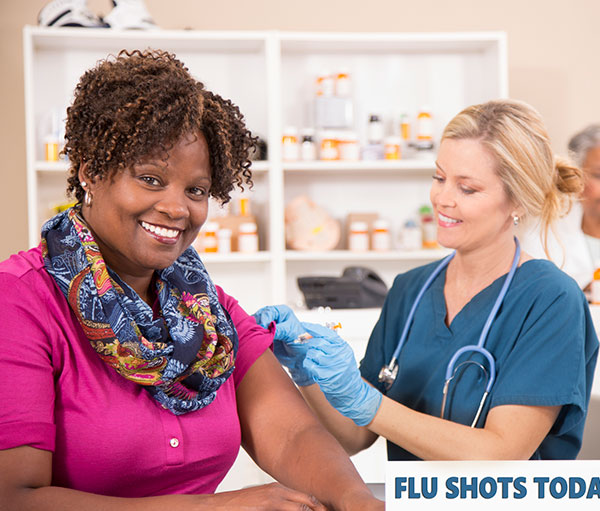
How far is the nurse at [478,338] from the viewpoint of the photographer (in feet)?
4.31

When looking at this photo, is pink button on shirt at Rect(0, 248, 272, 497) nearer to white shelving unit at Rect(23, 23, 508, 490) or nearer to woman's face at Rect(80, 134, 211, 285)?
woman's face at Rect(80, 134, 211, 285)

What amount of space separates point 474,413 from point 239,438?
1.61ft

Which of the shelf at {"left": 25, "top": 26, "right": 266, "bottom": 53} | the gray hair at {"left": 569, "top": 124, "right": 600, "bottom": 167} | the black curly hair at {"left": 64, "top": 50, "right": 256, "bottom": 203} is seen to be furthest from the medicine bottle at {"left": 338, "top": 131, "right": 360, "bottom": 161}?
the black curly hair at {"left": 64, "top": 50, "right": 256, "bottom": 203}

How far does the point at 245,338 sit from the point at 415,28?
2.68 meters

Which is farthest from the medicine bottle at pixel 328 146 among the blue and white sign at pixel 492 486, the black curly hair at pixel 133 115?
the blue and white sign at pixel 492 486

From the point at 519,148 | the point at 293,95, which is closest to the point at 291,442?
the point at 519,148

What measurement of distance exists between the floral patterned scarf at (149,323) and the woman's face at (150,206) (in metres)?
0.04

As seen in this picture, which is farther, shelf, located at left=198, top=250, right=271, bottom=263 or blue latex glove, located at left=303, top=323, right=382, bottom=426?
shelf, located at left=198, top=250, right=271, bottom=263

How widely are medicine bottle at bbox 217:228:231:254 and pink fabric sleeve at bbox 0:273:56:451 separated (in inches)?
86.7

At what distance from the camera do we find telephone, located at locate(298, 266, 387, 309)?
8.50 ft

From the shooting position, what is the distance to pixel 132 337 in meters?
0.98

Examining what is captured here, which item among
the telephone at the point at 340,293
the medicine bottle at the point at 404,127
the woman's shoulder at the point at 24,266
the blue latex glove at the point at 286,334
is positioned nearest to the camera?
the woman's shoulder at the point at 24,266

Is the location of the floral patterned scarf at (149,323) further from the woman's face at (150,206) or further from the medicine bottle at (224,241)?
the medicine bottle at (224,241)

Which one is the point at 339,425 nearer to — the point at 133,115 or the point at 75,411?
the point at 75,411
